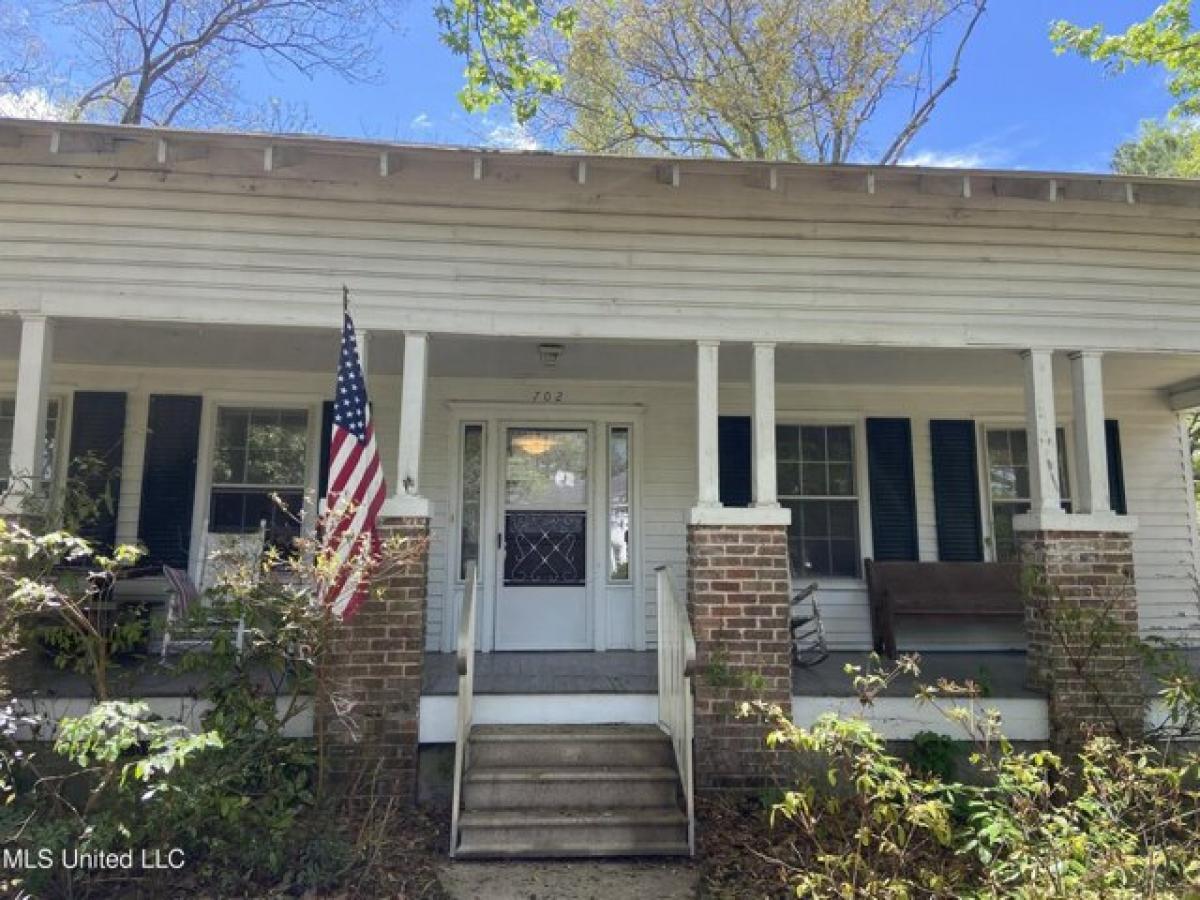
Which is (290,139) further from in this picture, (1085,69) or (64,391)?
(1085,69)

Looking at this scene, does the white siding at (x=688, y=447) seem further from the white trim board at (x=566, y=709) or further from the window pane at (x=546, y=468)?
the white trim board at (x=566, y=709)

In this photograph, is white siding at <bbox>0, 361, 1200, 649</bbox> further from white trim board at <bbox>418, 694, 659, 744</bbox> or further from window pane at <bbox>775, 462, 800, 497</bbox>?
white trim board at <bbox>418, 694, 659, 744</bbox>

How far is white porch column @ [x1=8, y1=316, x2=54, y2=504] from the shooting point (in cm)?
445

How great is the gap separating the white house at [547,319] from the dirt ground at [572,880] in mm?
136

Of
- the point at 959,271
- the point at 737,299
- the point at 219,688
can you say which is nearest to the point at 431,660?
the point at 219,688

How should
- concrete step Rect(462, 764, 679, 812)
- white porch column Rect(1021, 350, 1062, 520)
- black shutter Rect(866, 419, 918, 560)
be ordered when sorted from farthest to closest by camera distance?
black shutter Rect(866, 419, 918, 560), white porch column Rect(1021, 350, 1062, 520), concrete step Rect(462, 764, 679, 812)

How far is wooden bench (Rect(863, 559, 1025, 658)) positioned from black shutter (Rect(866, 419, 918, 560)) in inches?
10.1

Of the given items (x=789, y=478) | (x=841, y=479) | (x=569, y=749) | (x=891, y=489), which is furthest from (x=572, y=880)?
(x=891, y=489)

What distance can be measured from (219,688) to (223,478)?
10.1 feet

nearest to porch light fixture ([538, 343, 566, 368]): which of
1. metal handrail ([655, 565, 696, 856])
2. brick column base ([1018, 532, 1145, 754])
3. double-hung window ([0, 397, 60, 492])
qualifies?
metal handrail ([655, 565, 696, 856])

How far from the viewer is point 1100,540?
4840mm

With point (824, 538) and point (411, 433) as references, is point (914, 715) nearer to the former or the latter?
point (824, 538)

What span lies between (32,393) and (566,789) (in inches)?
156

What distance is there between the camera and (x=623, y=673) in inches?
211
